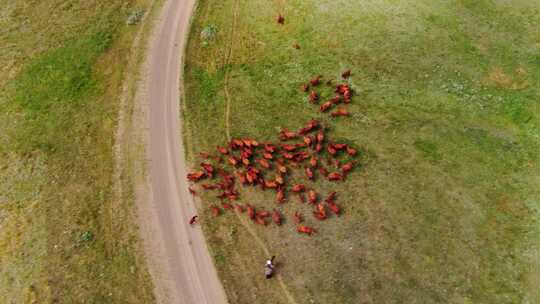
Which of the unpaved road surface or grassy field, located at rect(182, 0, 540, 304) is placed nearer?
grassy field, located at rect(182, 0, 540, 304)

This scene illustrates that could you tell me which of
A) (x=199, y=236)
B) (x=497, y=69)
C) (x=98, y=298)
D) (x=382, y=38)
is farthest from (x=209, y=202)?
(x=497, y=69)

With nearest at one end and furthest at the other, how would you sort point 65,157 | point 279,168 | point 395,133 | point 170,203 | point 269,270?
1. point 269,270
2. point 170,203
3. point 279,168
4. point 395,133
5. point 65,157

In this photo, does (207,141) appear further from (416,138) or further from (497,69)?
(497,69)

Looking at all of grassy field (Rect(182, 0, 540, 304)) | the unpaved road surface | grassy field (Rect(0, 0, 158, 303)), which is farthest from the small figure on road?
grassy field (Rect(0, 0, 158, 303))

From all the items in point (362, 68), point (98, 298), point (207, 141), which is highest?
point (362, 68)

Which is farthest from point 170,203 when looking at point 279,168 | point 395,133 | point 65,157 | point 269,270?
point 395,133

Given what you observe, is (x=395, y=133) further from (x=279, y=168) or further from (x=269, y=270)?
(x=269, y=270)

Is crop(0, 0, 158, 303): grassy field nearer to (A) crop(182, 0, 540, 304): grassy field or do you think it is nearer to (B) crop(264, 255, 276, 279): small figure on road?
(A) crop(182, 0, 540, 304): grassy field
